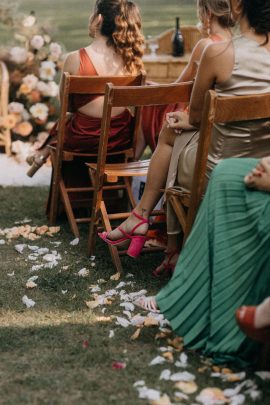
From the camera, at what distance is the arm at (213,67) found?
10.7 feet

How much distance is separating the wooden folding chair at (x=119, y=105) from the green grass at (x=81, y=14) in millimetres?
4631

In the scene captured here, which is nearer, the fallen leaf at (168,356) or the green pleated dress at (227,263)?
the green pleated dress at (227,263)

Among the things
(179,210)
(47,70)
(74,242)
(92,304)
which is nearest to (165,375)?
(92,304)

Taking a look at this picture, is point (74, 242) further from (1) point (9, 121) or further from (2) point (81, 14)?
(2) point (81, 14)

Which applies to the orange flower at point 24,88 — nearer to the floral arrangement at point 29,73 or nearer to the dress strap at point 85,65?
the floral arrangement at point 29,73

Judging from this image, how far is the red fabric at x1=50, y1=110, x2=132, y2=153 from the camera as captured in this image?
15.5ft

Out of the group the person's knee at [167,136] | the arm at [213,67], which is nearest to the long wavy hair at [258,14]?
the arm at [213,67]

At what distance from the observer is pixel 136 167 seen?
436 cm

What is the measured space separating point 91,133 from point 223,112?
1696 mm

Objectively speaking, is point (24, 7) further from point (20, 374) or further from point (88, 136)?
point (20, 374)

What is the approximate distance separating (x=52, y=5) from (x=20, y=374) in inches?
267

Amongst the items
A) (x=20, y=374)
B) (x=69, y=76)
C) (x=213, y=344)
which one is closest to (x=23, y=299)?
(x=20, y=374)

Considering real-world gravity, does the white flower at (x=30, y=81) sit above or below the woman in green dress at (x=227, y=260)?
below

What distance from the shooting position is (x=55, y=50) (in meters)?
6.87
